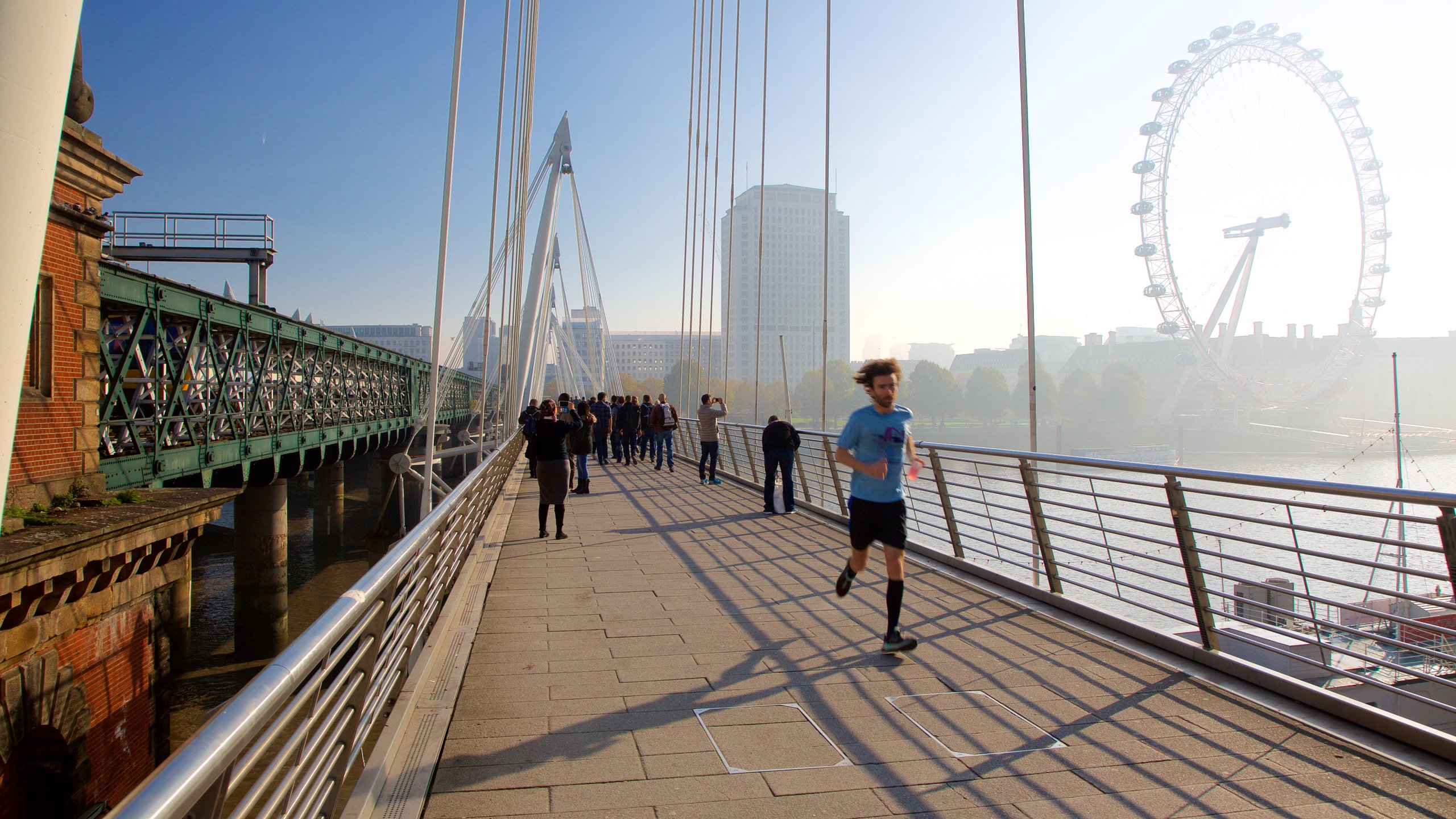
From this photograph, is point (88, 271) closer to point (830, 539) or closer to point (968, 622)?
point (830, 539)

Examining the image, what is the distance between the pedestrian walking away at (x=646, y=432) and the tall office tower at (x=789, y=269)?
397 inches

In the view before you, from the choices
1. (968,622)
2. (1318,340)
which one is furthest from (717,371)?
(968,622)

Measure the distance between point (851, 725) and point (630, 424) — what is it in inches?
744

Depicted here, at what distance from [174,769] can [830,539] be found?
8108mm

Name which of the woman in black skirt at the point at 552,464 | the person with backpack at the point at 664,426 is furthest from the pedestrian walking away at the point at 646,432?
the woman in black skirt at the point at 552,464

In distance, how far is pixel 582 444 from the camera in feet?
48.2

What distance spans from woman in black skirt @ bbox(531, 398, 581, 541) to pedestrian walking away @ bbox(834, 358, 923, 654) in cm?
509

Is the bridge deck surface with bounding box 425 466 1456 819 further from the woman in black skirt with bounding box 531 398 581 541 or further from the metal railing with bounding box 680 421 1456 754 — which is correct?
the woman in black skirt with bounding box 531 398 581 541

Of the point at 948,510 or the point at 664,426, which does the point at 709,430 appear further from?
the point at 948,510

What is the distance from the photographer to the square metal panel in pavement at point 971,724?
353 centimetres

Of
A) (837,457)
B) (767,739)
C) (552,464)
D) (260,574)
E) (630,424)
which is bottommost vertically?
(260,574)

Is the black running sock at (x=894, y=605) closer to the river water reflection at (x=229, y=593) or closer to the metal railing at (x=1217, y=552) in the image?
the metal railing at (x=1217, y=552)

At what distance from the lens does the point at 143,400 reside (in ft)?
42.9

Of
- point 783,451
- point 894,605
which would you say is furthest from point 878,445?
point 783,451
